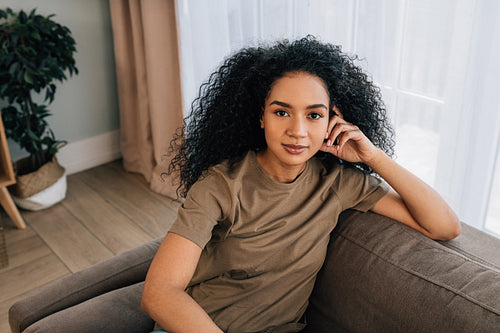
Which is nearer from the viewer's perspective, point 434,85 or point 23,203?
point 434,85

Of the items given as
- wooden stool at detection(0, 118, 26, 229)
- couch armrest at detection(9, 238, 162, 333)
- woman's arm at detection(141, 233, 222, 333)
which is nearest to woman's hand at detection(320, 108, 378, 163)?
woman's arm at detection(141, 233, 222, 333)

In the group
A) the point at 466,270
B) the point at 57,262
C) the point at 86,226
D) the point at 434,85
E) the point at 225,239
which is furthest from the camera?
the point at 86,226

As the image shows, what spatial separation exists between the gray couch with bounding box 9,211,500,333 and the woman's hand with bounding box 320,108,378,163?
15 cm

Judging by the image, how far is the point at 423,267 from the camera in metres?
1.08

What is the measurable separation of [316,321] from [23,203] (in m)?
1.95

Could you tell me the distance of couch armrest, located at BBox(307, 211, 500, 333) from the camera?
1.00 meters

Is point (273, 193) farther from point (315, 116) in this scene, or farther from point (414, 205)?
point (414, 205)

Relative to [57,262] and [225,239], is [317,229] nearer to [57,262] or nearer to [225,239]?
[225,239]

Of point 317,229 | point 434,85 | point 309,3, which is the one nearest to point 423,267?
point 317,229

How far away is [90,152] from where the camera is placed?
10.1 ft

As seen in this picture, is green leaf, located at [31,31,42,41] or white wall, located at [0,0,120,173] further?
white wall, located at [0,0,120,173]

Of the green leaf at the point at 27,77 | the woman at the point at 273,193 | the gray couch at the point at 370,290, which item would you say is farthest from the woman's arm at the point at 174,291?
the green leaf at the point at 27,77

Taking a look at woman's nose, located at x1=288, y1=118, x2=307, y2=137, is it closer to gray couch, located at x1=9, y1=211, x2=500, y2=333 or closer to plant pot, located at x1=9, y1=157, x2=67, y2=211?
gray couch, located at x1=9, y1=211, x2=500, y2=333

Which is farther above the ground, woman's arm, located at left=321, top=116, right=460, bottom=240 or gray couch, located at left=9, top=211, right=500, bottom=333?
woman's arm, located at left=321, top=116, right=460, bottom=240
